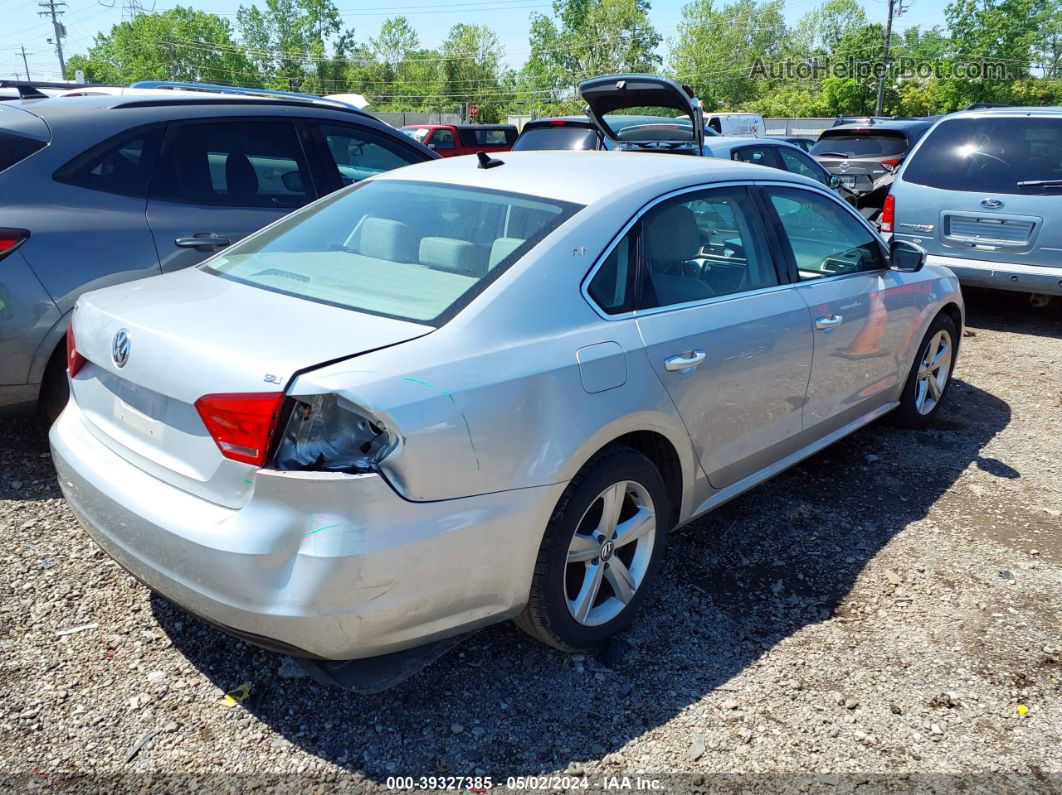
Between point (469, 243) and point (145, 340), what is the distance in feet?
3.50

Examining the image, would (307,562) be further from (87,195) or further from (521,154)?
(87,195)

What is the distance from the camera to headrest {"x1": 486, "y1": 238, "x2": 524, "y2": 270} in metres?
2.74

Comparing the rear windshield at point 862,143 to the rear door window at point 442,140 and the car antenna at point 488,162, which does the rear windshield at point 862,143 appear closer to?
the rear door window at point 442,140

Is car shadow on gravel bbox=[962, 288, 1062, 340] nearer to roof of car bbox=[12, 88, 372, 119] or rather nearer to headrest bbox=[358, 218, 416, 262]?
roof of car bbox=[12, 88, 372, 119]

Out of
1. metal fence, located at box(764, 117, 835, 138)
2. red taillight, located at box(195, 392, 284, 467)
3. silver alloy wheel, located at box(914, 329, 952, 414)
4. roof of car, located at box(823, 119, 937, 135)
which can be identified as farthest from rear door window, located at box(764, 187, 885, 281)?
metal fence, located at box(764, 117, 835, 138)

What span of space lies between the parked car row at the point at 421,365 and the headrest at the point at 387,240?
12 mm

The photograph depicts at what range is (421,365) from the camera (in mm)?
2262

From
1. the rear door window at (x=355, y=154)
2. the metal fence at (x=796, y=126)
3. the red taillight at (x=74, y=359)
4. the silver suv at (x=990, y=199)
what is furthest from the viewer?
the metal fence at (x=796, y=126)

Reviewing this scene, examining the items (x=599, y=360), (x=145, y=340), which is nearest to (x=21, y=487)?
(x=145, y=340)

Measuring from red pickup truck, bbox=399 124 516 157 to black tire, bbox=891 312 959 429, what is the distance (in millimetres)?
14645

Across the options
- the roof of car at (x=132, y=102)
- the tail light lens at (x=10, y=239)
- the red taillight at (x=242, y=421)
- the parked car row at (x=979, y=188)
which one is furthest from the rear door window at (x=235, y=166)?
the red taillight at (x=242, y=421)

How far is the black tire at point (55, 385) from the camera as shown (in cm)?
388

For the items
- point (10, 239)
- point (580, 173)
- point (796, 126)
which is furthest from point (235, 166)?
point (796, 126)

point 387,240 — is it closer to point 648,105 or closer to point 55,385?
point 55,385
